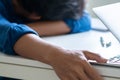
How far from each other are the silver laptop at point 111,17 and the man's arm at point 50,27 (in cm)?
21

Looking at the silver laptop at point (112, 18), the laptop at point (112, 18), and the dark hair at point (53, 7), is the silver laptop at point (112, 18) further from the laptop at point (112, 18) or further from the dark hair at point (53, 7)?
the dark hair at point (53, 7)

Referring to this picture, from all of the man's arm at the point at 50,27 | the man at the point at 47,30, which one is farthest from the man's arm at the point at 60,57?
the man's arm at the point at 50,27

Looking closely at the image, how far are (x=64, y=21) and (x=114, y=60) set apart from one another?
36 centimetres

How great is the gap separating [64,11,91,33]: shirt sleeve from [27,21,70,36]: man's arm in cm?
2

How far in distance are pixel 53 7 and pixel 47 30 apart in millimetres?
120

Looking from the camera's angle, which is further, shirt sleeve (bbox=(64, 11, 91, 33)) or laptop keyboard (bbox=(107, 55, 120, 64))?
shirt sleeve (bbox=(64, 11, 91, 33))

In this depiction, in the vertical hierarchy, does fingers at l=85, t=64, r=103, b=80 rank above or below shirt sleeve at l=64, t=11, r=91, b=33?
above

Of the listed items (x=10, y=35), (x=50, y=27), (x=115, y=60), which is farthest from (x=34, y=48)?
(x=50, y=27)

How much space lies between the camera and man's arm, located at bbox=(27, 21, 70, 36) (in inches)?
→ 36.6

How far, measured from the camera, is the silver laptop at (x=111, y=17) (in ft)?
2.31

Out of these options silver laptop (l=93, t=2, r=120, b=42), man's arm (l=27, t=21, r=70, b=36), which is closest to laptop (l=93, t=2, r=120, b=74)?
silver laptop (l=93, t=2, r=120, b=42)

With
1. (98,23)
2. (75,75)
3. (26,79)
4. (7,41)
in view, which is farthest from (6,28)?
(98,23)

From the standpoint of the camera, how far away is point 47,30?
0.94 metres

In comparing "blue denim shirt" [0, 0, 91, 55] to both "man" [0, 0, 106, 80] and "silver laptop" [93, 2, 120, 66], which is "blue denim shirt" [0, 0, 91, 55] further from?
"silver laptop" [93, 2, 120, 66]
